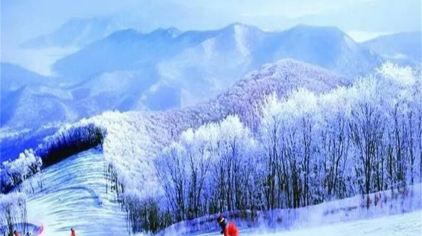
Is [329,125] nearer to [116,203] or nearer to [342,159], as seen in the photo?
[342,159]

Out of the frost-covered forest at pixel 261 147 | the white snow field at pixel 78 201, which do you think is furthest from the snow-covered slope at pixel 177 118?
the white snow field at pixel 78 201

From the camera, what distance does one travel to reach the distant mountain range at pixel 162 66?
21.7 feet

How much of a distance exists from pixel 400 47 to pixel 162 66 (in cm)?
195

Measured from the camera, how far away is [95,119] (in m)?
6.54

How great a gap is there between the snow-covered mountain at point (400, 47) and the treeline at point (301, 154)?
0.33 feet

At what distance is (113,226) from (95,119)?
0.86 m

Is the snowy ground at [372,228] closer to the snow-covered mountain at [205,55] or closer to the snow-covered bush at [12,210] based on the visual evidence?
the snow-covered mountain at [205,55]

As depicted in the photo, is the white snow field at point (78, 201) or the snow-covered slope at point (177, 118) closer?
the white snow field at point (78, 201)

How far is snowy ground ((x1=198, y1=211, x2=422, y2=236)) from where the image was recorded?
5680 millimetres

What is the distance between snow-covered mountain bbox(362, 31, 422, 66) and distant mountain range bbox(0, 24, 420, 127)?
0.02m

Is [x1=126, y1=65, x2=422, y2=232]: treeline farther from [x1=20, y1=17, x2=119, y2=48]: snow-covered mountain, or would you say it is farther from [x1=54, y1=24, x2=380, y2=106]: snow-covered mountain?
[x1=20, y1=17, x2=119, y2=48]: snow-covered mountain

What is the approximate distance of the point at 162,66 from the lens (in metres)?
6.79

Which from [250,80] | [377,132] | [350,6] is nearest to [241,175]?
[250,80]

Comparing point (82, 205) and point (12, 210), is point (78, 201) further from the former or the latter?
point (12, 210)
